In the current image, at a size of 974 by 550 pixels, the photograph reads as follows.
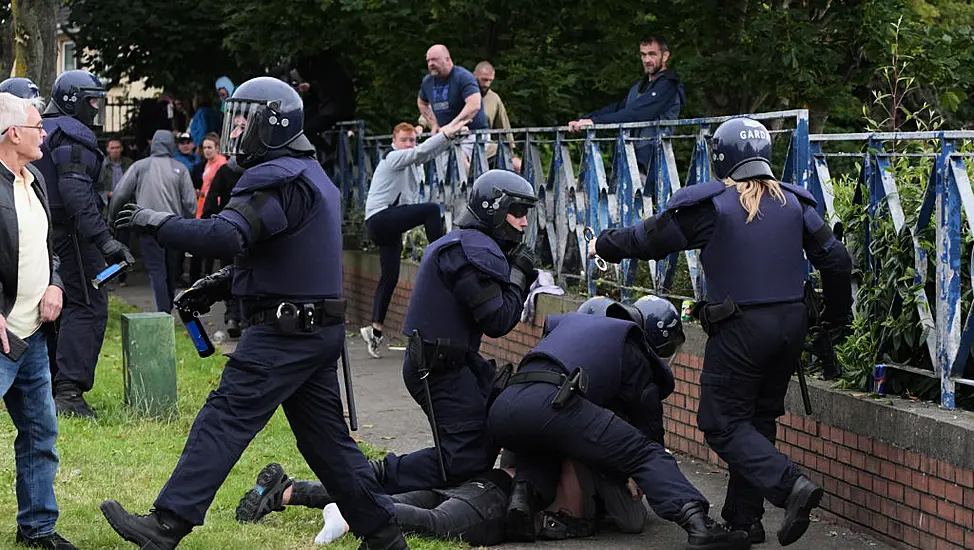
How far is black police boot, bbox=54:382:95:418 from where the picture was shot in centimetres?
909

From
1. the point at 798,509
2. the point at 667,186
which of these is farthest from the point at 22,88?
the point at 798,509

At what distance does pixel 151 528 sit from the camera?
5.46 metres

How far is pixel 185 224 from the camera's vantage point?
5402 mm

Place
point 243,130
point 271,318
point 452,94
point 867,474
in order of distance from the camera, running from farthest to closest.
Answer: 1. point 452,94
2. point 867,474
3. point 243,130
4. point 271,318

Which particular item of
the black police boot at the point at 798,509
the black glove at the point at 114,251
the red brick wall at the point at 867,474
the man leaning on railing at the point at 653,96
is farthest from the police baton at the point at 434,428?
the man leaning on railing at the point at 653,96

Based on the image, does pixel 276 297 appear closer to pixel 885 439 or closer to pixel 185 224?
pixel 185 224

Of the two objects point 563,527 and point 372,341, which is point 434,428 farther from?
point 372,341

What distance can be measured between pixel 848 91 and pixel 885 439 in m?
7.35

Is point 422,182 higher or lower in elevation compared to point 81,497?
higher

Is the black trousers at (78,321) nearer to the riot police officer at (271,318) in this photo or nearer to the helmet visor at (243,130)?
the riot police officer at (271,318)

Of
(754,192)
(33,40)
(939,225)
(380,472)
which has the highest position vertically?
(33,40)

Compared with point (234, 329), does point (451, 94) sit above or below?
above

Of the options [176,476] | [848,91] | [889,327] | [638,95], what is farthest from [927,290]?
[848,91]

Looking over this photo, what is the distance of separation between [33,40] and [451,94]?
497 centimetres
